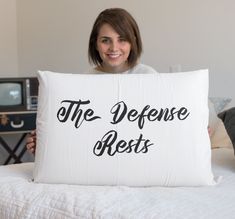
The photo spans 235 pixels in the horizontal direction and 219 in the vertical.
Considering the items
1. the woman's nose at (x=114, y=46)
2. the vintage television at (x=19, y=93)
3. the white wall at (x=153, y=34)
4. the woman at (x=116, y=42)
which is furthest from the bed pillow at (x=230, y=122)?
the vintage television at (x=19, y=93)

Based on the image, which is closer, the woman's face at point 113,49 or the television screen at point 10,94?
the woman's face at point 113,49

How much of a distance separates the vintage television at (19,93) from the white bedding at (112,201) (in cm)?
157

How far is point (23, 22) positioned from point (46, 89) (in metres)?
2.26

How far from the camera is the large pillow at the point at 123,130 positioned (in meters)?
1.16

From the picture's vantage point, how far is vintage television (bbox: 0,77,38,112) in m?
2.77

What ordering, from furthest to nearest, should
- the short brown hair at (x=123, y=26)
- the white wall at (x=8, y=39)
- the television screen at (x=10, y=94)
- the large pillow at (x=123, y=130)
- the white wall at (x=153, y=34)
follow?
the white wall at (x=8, y=39) < the television screen at (x=10, y=94) < the white wall at (x=153, y=34) < the short brown hair at (x=123, y=26) < the large pillow at (x=123, y=130)

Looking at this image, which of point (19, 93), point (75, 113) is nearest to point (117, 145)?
point (75, 113)

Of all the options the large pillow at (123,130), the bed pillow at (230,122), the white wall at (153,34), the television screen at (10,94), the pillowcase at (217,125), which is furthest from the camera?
the television screen at (10,94)

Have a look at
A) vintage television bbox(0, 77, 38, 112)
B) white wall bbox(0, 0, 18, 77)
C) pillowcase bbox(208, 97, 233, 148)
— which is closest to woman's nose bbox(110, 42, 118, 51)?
pillowcase bbox(208, 97, 233, 148)

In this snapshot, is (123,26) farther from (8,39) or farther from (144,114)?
(8,39)

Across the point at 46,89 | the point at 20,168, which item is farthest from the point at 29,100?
the point at 46,89

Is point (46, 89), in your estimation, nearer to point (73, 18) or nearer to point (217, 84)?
point (217, 84)

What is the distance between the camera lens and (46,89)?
4.00ft

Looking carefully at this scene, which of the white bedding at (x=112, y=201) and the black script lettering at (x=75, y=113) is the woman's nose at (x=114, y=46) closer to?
the black script lettering at (x=75, y=113)
